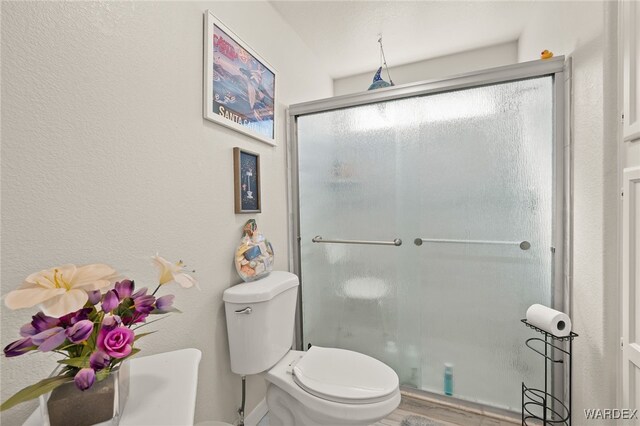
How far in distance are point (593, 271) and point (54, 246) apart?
1.74m

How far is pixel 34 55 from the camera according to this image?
2.26ft

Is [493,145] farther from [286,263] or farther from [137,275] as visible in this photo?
[137,275]

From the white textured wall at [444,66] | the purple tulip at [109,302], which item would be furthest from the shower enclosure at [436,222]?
the purple tulip at [109,302]

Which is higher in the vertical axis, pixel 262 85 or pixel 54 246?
pixel 262 85

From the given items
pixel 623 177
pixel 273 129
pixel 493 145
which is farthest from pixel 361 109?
pixel 623 177

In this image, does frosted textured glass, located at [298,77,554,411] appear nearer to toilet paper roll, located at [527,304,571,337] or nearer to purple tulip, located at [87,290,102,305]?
toilet paper roll, located at [527,304,571,337]

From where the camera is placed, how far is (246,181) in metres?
1.41

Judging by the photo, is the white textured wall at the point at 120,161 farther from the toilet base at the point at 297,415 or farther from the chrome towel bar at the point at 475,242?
the chrome towel bar at the point at 475,242

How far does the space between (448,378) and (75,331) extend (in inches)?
66.8

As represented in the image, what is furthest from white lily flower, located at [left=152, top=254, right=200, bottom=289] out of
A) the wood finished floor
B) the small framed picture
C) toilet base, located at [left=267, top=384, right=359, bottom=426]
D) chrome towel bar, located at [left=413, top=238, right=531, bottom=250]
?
the wood finished floor

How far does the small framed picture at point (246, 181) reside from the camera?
4.40ft

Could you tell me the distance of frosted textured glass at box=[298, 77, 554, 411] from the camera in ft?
4.52

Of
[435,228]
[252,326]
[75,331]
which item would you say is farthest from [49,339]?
[435,228]

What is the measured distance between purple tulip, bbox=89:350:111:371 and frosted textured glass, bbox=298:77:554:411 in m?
1.36
